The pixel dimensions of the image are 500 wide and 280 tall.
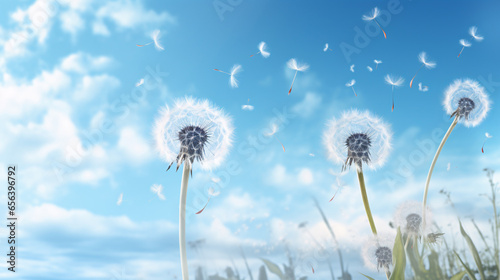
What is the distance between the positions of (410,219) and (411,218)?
13 millimetres

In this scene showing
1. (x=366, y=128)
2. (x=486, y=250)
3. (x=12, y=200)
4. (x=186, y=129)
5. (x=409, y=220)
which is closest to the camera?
(x=186, y=129)

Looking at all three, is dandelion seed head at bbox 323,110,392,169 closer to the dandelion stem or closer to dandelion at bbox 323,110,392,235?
dandelion at bbox 323,110,392,235

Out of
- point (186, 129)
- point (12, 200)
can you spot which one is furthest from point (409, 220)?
point (12, 200)

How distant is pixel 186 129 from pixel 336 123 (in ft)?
4.16

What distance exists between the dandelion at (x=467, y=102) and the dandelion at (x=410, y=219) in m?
1.19

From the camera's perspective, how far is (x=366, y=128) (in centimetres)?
302

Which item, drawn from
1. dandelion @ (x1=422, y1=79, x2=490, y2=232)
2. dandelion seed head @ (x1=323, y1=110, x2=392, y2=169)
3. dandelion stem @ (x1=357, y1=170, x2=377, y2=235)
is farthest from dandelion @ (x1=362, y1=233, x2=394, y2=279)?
dandelion @ (x1=422, y1=79, x2=490, y2=232)

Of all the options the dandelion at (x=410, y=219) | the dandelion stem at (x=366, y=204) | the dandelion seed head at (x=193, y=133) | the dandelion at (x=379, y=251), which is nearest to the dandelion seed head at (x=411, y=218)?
the dandelion at (x=410, y=219)

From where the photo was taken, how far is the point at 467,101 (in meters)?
4.02

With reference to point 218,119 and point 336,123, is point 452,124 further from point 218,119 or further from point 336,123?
point 218,119

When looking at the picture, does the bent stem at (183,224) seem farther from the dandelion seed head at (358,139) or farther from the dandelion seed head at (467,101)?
the dandelion seed head at (467,101)

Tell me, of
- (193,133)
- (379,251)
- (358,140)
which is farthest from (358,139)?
(193,133)

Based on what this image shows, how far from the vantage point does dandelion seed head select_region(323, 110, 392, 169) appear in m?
2.94

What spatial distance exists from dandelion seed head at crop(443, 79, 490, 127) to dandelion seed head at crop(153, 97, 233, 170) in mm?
2595
